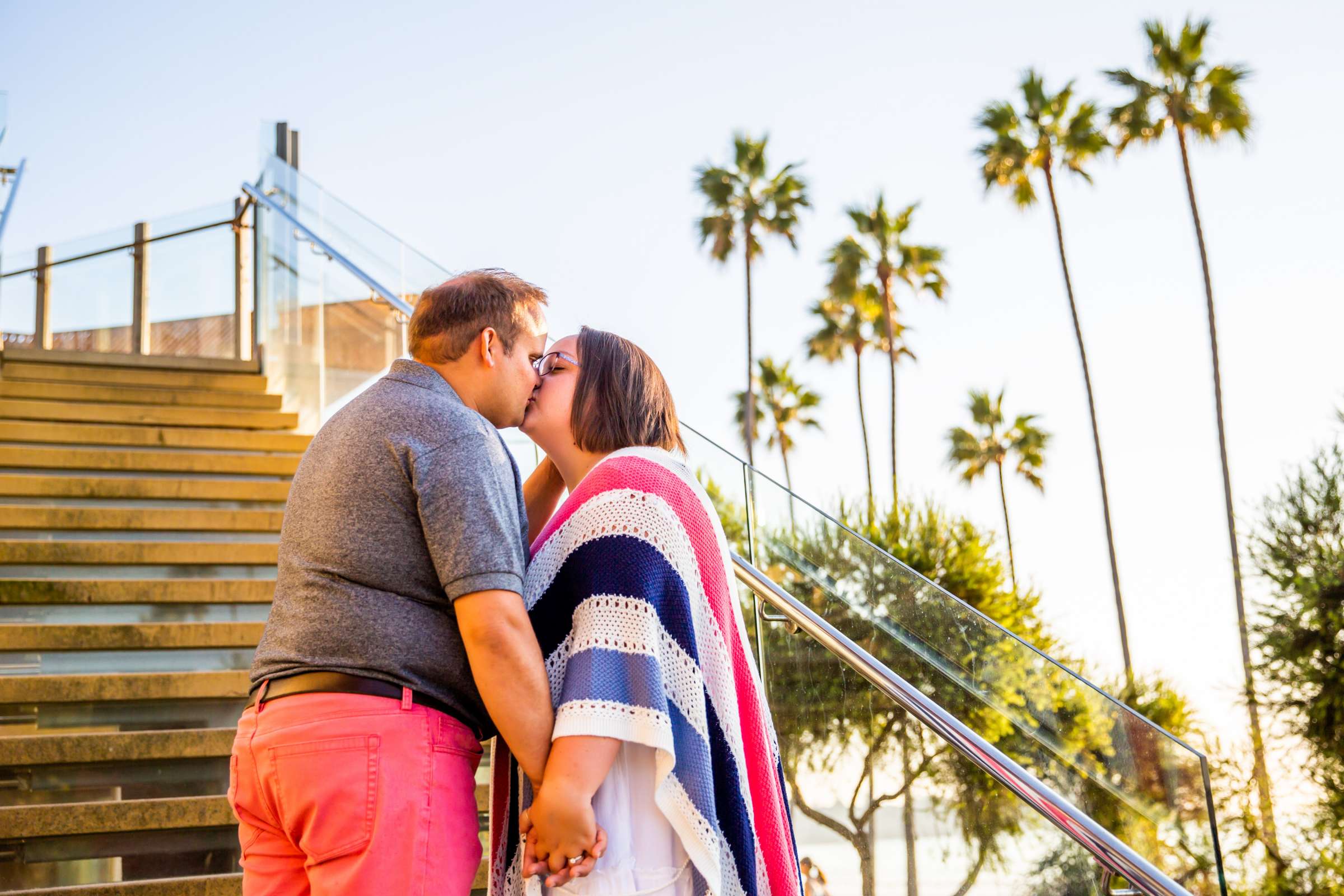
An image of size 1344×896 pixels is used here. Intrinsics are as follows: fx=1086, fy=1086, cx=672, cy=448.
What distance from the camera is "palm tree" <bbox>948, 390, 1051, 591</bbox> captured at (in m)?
30.6

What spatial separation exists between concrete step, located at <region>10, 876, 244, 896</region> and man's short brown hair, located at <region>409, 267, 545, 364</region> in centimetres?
204

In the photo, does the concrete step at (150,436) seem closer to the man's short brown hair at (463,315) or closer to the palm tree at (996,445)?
the man's short brown hair at (463,315)

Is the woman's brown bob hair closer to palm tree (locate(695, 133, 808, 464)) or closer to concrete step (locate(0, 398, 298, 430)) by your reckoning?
concrete step (locate(0, 398, 298, 430))

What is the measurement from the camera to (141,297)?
9.48 m

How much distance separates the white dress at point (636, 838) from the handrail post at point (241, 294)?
8050 millimetres

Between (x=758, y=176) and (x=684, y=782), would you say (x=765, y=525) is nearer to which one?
(x=684, y=782)

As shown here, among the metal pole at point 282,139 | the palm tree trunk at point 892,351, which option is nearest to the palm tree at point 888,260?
the palm tree trunk at point 892,351

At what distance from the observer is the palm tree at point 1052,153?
2125 centimetres

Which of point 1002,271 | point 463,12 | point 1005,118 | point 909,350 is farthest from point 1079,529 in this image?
point 463,12

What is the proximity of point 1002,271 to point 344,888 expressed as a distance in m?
45.8

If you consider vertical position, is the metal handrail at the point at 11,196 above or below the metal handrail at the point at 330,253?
above

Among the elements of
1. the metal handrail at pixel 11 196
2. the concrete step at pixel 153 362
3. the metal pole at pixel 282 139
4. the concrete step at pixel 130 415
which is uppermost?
the metal pole at pixel 282 139

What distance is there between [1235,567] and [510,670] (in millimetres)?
17406

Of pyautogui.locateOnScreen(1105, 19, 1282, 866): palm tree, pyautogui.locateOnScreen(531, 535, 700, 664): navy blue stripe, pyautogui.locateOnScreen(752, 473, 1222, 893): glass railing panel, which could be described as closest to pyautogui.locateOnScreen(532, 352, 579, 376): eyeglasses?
pyautogui.locateOnScreen(531, 535, 700, 664): navy blue stripe
